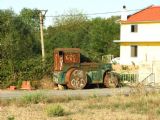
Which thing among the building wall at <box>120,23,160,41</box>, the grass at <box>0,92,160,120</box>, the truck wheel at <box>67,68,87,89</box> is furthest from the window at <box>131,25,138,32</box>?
the grass at <box>0,92,160,120</box>

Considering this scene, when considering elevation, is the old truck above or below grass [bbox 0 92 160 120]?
above

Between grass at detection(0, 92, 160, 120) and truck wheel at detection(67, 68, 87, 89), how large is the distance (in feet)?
23.9

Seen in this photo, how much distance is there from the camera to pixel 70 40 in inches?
3248

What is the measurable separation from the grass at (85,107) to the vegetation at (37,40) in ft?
30.4

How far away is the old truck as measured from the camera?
30469 millimetres

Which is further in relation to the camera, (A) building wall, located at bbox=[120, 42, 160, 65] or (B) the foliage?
(B) the foliage

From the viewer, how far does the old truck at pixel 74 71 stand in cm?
3047

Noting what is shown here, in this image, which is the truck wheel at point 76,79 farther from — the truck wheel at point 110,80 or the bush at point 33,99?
the bush at point 33,99

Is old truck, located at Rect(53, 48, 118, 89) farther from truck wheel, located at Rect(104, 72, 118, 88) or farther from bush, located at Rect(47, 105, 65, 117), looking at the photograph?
bush, located at Rect(47, 105, 65, 117)

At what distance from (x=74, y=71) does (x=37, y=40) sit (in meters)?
22.6

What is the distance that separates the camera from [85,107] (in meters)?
19.4

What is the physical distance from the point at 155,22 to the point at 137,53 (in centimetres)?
474

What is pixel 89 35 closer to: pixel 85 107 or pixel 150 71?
pixel 150 71

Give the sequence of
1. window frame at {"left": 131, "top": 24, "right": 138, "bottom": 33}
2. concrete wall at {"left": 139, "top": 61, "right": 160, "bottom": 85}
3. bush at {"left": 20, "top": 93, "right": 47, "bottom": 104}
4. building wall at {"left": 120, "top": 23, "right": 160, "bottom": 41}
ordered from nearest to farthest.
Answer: bush at {"left": 20, "top": 93, "right": 47, "bottom": 104} → concrete wall at {"left": 139, "top": 61, "right": 160, "bottom": 85} → building wall at {"left": 120, "top": 23, "right": 160, "bottom": 41} → window frame at {"left": 131, "top": 24, "right": 138, "bottom": 33}
